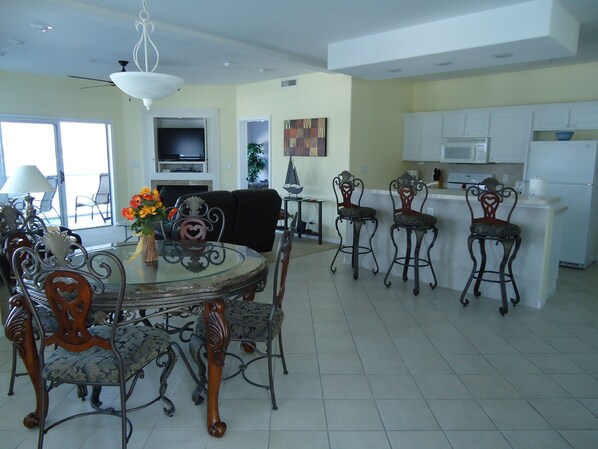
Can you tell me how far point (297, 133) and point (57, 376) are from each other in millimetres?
5741

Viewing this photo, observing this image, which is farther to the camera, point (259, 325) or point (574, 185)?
point (574, 185)

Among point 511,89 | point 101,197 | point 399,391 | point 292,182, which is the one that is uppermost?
point 511,89

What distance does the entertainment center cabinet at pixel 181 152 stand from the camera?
27.3 ft

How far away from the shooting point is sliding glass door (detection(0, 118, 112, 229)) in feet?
23.1

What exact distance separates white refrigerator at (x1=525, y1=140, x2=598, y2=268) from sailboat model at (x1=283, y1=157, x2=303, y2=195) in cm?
333

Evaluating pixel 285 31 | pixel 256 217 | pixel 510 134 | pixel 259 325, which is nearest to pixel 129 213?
pixel 259 325

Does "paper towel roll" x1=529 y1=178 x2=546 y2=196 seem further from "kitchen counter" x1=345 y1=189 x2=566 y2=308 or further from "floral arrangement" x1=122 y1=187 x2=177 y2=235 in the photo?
"floral arrangement" x1=122 y1=187 x2=177 y2=235

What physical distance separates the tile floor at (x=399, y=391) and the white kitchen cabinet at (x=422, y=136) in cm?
362

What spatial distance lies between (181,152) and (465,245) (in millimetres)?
5891

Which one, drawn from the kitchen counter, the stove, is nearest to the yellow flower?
the kitchen counter

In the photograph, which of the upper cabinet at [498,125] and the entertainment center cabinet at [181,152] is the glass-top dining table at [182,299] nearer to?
the upper cabinet at [498,125]

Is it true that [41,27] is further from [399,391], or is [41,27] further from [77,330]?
[399,391]

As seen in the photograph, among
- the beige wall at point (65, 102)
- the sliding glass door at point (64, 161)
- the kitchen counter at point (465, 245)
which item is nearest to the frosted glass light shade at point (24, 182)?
the sliding glass door at point (64, 161)

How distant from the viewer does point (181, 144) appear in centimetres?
849
